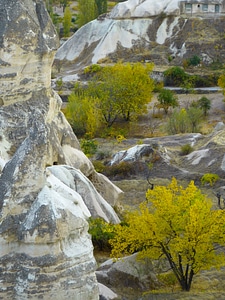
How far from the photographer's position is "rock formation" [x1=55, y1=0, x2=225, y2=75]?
196 feet

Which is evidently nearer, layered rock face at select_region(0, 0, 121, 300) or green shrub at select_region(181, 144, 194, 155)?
layered rock face at select_region(0, 0, 121, 300)

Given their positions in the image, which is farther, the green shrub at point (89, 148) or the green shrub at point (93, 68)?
the green shrub at point (93, 68)

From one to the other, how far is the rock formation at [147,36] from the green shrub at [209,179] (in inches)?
1238

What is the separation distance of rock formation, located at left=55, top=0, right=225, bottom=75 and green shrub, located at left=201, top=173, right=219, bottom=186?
103 ft

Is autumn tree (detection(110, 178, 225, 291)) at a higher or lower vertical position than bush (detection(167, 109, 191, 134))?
higher

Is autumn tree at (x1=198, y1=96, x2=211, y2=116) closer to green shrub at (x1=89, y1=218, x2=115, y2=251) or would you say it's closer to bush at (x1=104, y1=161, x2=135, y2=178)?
bush at (x1=104, y1=161, x2=135, y2=178)

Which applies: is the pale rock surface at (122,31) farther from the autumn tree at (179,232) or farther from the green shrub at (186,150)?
the autumn tree at (179,232)

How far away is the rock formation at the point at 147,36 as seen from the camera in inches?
2352

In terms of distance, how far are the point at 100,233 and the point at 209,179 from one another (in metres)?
9.92

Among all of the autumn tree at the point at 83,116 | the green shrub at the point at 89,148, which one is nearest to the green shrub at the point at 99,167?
the green shrub at the point at 89,148

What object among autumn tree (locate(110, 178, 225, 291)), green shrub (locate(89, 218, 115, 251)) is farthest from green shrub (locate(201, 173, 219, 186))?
autumn tree (locate(110, 178, 225, 291))

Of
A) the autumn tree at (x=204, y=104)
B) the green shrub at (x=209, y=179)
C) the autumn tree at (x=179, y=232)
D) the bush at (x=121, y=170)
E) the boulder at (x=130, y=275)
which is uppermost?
the autumn tree at (x=179, y=232)

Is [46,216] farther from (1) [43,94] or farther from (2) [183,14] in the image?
(2) [183,14]

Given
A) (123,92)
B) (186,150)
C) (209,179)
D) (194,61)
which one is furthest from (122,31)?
(209,179)
